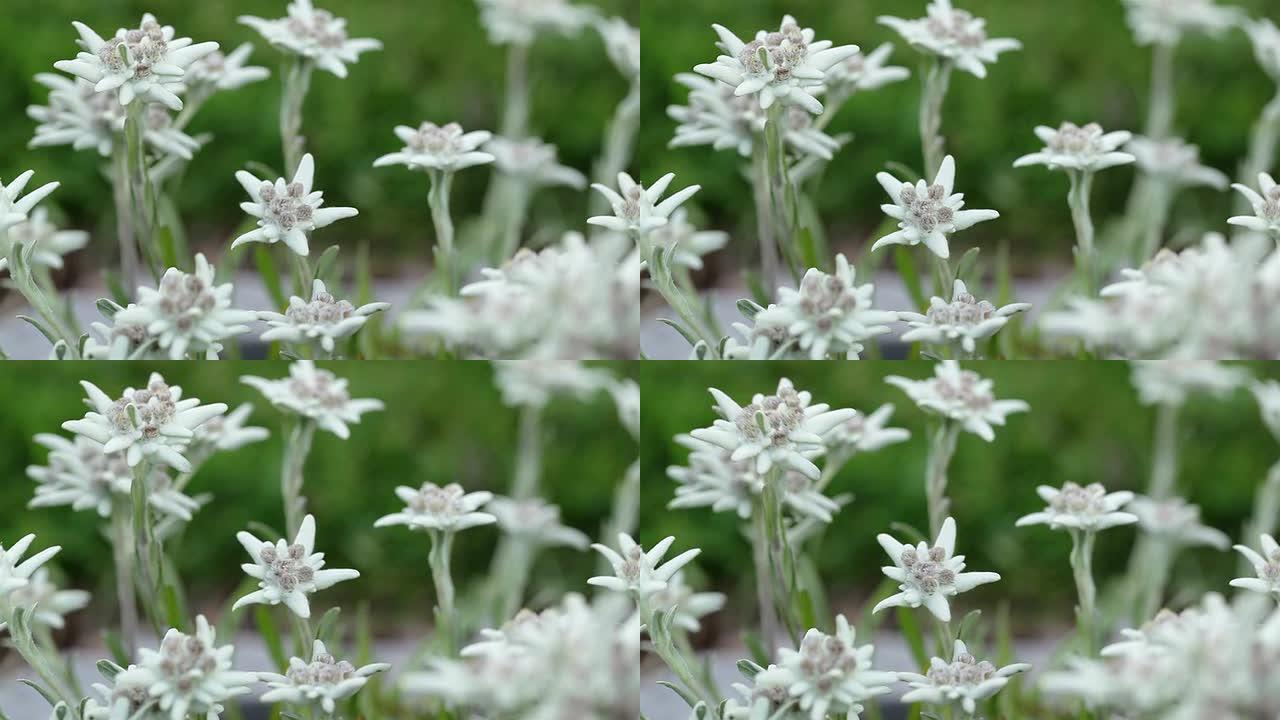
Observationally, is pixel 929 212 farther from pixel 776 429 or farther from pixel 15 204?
pixel 15 204

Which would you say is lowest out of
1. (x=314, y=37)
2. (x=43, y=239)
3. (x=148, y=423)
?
(x=148, y=423)

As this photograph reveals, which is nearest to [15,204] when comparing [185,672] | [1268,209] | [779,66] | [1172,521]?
[185,672]

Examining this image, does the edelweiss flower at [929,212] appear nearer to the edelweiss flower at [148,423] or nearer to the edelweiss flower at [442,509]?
the edelweiss flower at [442,509]

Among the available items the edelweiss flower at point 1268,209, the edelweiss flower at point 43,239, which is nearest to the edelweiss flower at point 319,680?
the edelweiss flower at point 43,239

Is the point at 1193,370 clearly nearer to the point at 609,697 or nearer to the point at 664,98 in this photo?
the point at 664,98

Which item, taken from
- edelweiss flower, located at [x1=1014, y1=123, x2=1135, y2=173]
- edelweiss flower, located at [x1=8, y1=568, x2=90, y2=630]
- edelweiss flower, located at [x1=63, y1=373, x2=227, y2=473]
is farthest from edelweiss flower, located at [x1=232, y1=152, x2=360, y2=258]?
edelweiss flower, located at [x1=1014, y1=123, x2=1135, y2=173]

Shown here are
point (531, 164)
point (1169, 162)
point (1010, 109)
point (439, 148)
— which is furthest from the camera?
point (1010, 109)

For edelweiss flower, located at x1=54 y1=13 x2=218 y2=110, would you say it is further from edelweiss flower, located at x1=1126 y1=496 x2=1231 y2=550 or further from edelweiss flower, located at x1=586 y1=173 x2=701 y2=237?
edelweiss flower, located at x1=1126 y1=496 x2=1231 y2=550
